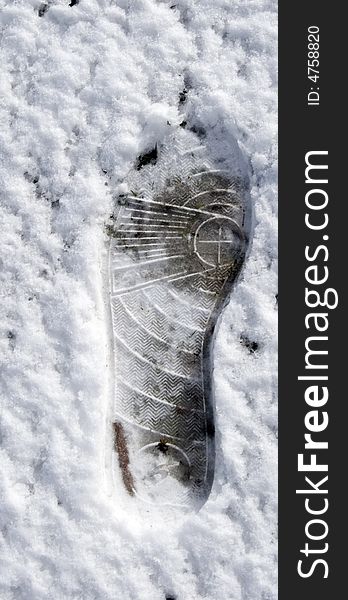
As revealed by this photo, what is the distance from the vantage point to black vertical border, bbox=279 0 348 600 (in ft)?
6.30

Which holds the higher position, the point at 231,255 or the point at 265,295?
the point at 231,255

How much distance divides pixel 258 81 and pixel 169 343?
1.00 metres

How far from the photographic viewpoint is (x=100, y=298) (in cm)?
203

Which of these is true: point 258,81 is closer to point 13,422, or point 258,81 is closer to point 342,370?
point 342,370

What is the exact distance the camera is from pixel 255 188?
2.01 metres

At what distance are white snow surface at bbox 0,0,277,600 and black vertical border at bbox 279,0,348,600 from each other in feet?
0.14

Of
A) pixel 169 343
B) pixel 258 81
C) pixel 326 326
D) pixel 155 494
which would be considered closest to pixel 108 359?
pixel 169 343

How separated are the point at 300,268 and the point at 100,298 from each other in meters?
0.72

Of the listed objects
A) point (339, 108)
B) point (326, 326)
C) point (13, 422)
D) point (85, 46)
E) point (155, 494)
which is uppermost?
point (85, 46)

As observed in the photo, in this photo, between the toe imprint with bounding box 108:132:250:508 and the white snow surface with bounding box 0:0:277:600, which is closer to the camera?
the white snow surface with bounding box 0:0:277:600

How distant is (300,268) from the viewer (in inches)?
77.4

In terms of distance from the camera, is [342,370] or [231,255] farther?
[231,255]

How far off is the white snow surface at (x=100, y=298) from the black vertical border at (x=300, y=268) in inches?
1.6

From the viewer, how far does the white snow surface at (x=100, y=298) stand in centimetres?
192
